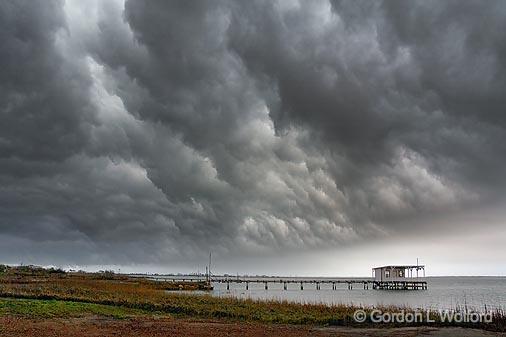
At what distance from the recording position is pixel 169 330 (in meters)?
28.3

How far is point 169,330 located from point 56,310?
13.9m

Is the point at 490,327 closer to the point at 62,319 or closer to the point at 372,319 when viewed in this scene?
the point at 372,319

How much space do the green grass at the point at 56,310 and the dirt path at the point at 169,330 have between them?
118 inches

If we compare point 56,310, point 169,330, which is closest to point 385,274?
point 56,310

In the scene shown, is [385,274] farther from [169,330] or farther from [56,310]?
[169,330]

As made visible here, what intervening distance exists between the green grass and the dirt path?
3.00m

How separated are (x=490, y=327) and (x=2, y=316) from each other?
32327 mm

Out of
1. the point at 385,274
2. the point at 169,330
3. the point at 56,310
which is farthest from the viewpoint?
the point at 385,274

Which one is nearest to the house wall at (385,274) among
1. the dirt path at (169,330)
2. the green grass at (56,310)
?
the green grass at (56,310)

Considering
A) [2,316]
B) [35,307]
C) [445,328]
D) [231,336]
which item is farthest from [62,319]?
[445,328]

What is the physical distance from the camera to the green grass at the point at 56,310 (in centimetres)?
3456

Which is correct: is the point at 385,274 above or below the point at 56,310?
below

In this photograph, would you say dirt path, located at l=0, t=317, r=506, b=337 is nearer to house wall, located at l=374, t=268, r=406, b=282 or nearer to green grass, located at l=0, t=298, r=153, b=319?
green grass, located at l=0, t=298, r=153, b=319

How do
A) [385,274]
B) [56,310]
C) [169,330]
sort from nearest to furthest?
[169,330] < [56,310] < [385,274]
